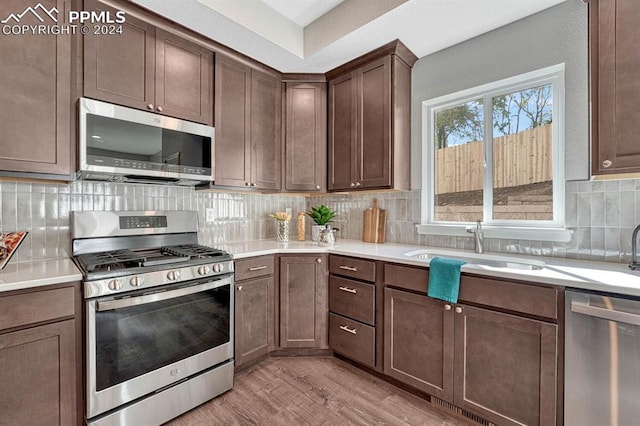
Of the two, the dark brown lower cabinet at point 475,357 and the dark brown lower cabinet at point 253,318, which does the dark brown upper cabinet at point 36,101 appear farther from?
the dark brown lower cabinet at point 475,357

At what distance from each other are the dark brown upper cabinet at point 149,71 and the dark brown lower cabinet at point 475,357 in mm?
2039

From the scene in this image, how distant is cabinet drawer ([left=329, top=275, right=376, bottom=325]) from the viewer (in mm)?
2145

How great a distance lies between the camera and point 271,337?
2375 mm

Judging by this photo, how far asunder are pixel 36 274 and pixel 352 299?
1.90 meters

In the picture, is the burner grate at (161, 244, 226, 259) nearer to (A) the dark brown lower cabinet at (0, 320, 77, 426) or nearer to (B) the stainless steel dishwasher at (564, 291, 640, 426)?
(A) the dark brown lower cabinet at (0, 320, 77, 426)

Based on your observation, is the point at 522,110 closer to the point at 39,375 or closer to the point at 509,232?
the point at 509,232

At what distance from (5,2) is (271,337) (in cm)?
261

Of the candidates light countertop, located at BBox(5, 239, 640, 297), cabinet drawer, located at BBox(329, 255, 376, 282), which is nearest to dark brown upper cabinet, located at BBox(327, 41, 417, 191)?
cabinet drawer, located at BBox(329, 255, 376, 282)

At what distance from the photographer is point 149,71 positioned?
6.44 feet

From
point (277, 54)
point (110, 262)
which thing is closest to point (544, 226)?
point (277, 54)

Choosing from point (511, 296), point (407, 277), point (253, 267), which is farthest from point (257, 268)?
point (511, 296)

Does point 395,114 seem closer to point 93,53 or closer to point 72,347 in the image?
point 93,53

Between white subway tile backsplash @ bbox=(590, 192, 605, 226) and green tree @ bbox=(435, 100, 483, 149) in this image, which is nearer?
white subway tile backsplash @ bbox=(590, 192, 605, 226)

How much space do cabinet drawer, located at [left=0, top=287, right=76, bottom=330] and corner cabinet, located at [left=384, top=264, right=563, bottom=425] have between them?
1832 mm
